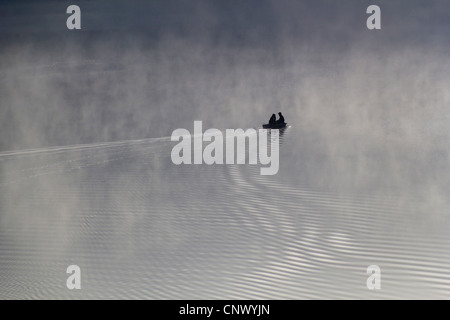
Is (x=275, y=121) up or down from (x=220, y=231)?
up

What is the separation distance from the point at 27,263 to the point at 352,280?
5.32 ft

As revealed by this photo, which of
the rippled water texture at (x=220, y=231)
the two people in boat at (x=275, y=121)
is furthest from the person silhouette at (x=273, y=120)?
the rippled water texture at (x=220, y=231)

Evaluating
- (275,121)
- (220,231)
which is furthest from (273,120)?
(220,231)

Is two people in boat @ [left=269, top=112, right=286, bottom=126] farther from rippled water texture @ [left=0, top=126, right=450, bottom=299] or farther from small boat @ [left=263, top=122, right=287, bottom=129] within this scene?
rippled water texture @ [left=0, top=126, right=450, bottom=299]

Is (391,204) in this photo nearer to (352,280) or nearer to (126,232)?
(352,280)

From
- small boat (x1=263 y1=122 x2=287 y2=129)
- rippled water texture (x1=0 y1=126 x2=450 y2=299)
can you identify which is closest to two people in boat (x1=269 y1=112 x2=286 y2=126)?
small boat (x1=263 y1=122 x2=287 y2=129)

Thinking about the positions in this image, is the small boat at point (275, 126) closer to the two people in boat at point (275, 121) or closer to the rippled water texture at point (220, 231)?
the two people in boat at point (275, 121)

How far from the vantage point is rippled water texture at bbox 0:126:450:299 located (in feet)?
9.32

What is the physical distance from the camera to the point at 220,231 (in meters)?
3.67

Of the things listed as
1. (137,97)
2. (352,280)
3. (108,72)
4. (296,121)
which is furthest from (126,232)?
(108,72)

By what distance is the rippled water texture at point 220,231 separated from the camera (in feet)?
9.32

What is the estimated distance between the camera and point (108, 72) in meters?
11.6

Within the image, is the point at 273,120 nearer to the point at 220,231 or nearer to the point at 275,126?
the point at 275,126

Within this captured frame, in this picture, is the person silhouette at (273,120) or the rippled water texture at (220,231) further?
the person silhouette at (273,120)
